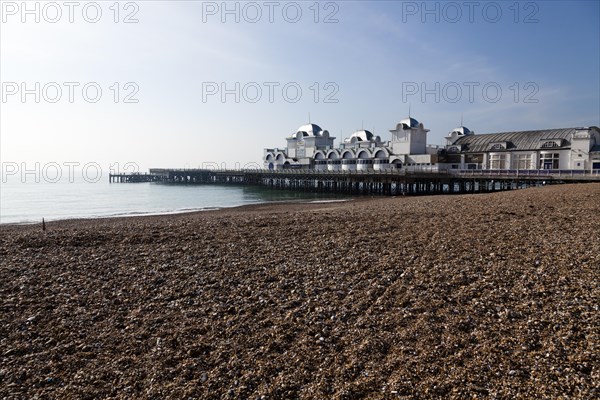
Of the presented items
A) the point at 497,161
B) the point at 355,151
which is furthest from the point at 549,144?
the point at 355,151

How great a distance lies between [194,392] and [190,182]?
85210 mm

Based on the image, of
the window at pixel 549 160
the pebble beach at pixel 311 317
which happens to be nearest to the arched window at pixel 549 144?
the window at pixel 549 160

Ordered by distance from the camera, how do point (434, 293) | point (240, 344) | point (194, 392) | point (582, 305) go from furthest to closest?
point (434, 293) → point (582, 305) → point (240, 344) → point (194, 392)

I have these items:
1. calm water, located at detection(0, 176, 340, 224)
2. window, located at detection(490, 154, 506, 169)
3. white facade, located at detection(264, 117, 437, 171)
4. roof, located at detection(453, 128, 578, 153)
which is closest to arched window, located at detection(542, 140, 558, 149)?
roof, located at detection(453, 128, 578, 153)

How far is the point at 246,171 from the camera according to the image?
67625 mm

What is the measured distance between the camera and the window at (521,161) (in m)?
41.6

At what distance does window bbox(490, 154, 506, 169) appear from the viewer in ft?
143

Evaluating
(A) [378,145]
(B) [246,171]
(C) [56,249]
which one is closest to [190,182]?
(B) [246,171]

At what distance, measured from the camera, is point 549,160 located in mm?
39812

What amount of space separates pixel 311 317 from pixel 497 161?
144 feet

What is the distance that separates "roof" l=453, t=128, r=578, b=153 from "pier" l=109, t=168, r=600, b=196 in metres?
4.39

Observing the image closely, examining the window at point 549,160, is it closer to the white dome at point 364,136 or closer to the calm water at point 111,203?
the calm water at point 111,203

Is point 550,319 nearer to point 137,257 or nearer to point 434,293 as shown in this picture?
point 434,293

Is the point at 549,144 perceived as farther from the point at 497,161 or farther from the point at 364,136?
the point at 364,136
